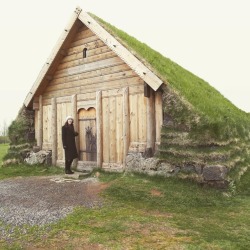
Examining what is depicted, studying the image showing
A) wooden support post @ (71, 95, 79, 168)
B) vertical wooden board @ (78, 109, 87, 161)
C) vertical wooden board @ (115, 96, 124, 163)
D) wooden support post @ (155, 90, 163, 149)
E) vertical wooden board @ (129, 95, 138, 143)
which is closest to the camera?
wooden support post @ (155, 90, 163, 149)

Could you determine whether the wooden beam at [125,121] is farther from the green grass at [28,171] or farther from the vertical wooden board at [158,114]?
the green grass at [28,171]

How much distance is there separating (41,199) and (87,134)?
16.0ft

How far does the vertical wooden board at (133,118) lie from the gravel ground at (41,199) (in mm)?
2023

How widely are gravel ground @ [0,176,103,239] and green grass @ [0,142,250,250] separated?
282 mm

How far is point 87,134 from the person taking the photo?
41.8ft

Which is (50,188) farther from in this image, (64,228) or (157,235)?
(157,235)

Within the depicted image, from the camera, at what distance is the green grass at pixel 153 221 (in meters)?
5.23

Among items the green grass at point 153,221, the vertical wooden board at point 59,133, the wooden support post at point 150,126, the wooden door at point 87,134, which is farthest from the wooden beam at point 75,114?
the green grass at point 153,221

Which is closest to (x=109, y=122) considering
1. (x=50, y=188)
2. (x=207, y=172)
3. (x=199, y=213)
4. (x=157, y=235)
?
(x=50, y=188)

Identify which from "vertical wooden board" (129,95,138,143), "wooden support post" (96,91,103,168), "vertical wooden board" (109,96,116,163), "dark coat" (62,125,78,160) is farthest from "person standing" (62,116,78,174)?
"vertical wooden board" (129,95,138,143)

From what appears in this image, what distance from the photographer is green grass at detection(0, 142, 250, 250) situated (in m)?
5.23

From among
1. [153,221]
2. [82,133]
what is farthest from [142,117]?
[153,221]

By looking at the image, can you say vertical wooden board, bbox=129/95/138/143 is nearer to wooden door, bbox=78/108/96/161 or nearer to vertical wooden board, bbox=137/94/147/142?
vertical wooden board, bbox=137/94/147/142

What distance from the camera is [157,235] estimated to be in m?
5.55
